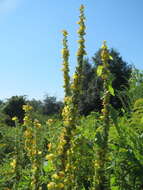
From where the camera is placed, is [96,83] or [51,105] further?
[51,105]

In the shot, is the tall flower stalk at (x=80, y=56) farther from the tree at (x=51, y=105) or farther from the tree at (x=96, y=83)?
the tree at (x=51, y=105)

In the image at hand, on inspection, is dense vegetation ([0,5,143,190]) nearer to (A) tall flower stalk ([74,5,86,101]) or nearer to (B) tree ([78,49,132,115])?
(A) tall flower stalk ([74,5,86,101])

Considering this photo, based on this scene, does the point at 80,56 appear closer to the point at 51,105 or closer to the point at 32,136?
the point at 32,136

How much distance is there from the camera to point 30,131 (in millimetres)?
2395

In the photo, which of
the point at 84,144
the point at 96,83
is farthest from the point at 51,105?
the point at 84,144

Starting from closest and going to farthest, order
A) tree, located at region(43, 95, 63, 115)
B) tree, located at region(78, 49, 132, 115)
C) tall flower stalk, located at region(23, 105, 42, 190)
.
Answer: tall flower stalk, located at region(23, 105, 42, 190)
tree, located at region(78, 49, 132, 115)
tree, located at region(43, 95, 63, 115)

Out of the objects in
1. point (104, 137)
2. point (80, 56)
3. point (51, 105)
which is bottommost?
point (104, 137)

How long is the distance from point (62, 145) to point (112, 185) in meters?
1.16

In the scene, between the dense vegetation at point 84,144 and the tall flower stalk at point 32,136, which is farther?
the tall flower stalk at point 32,136

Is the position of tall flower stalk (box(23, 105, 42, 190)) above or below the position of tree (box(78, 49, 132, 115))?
below

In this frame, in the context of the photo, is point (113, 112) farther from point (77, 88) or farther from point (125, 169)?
Result: point (77, 88)

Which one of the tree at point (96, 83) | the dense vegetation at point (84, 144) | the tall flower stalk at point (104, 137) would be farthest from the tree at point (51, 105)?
the tall flower stalk at point (104, 137)

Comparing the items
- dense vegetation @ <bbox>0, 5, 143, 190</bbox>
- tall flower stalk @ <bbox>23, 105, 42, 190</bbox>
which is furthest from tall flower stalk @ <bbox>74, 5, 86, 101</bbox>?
tall flower stalk @ <bbox>23, 105, 42, 190</bbox>

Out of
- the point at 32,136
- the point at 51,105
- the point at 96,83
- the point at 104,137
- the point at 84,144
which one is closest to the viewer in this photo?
the point at 104,137
